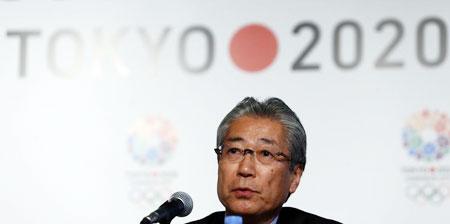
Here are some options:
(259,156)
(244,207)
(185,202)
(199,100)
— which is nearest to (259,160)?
(259,156)

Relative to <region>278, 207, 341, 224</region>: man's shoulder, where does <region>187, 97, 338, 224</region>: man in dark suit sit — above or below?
above

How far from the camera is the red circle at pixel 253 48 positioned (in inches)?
116

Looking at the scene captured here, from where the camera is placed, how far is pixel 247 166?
2018 mm

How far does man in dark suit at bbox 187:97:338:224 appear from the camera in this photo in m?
2.01

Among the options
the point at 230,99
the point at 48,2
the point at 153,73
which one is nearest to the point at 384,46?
the point at 230,99

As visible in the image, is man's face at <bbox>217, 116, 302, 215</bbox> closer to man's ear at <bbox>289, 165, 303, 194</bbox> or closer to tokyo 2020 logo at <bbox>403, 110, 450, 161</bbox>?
man's ear at <bbox>289, 165, 303, 194</bbox>

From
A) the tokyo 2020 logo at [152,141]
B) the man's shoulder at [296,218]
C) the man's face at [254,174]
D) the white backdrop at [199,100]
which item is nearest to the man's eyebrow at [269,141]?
the man's face at [254,174]

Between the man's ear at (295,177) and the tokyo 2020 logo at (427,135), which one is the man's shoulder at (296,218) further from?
the tokyo 2020 logo at (427,135)

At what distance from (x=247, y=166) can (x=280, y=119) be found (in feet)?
0.49

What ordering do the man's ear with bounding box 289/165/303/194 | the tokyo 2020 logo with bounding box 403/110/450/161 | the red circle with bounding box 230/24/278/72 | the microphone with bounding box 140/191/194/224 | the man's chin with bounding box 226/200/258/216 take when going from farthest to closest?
the red circle with bounding box 230/24/278/72, the tokyo 2020 logo with bounding box 403/110/450/161, the man's ear with bounding box 289/165/303/194, the man's chin with bounding box 226/200/258/216, the microphone with bounding box 140/191/194/224

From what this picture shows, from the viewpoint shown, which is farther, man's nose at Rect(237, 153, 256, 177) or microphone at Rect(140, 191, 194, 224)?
man's nose at Rect(237, 153, 256, 177)

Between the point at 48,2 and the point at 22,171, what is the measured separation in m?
0.61

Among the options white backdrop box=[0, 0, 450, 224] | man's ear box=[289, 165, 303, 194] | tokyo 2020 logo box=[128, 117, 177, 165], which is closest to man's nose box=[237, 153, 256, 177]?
man's ear box=[289, 165, 303, 194]

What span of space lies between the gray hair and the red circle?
819mm
